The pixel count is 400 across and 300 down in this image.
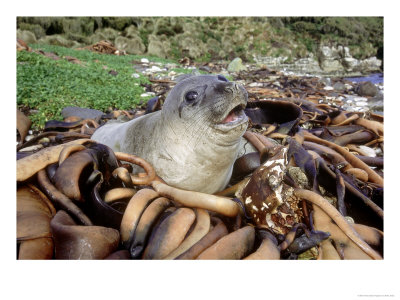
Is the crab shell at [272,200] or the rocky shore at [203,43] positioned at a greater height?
the rocky shore at [203,43]

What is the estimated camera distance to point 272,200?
74.2 inches

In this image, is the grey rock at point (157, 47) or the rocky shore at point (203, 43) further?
the grey rock at point (157, 47)

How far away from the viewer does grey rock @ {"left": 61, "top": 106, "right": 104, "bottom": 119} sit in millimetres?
4492

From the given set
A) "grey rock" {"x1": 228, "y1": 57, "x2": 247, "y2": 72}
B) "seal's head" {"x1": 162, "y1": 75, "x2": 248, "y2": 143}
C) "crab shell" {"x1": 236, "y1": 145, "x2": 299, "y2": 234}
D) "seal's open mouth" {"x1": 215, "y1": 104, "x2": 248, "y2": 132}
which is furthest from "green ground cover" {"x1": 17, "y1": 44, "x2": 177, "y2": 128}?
"grey rock" {"x1": 228, "y1": 57, "x2": 247, "y2": 72}

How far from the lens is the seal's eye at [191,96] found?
217 cm

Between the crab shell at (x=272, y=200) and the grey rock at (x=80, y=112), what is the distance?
10.5ft

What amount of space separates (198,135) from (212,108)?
236 mm

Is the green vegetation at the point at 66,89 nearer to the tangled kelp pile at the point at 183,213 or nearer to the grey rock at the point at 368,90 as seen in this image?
the tangled kelp pile at the point at 183,213

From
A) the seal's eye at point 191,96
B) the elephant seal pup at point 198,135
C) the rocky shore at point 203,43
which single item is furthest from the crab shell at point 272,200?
the rocky shore at point 203,43

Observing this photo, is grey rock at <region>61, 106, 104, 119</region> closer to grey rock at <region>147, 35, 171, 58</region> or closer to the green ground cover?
the green ground cover

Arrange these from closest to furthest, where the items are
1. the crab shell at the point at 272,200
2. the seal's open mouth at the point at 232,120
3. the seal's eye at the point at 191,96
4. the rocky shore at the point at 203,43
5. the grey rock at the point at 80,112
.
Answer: the crab shell at the point at 272,200 → the seal's open mouth at the point at 232,120 → the seal's eye at the point at 191,96 → the grey rock at the point at 80,112 → the rocky shore at the point at 203,43

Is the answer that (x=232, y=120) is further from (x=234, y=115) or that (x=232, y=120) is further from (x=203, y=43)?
(x=203, y=43)

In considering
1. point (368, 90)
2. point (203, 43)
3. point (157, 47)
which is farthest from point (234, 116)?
point (157, 47)
